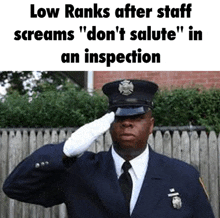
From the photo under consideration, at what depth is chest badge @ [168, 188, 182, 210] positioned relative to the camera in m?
2.23

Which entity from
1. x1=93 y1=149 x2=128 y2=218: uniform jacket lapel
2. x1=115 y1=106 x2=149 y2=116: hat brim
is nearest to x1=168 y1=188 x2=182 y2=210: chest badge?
x1=93 y1=149 x2=128 y2=218: uniform jacket lapel

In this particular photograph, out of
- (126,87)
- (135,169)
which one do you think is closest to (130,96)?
(126,87)

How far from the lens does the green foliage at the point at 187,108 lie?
5.49 m

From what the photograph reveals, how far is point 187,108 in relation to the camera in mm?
5570

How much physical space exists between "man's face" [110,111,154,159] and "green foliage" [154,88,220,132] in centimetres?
340

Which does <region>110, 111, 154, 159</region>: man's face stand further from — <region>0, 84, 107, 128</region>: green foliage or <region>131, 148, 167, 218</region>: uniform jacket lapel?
<region>0, 84, 107, 128</region>: green foliage

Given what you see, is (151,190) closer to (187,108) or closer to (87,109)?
(187,108)

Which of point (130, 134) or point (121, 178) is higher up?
point (130, 134)

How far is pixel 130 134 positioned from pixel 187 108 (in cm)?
360

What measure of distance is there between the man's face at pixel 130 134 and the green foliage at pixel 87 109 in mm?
3398

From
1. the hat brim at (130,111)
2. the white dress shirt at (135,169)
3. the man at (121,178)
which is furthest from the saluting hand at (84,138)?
the white dress shirt at (135,169)

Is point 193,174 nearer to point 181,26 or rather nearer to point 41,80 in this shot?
point 181,26

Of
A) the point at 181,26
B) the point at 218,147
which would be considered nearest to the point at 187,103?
the point at 218,147

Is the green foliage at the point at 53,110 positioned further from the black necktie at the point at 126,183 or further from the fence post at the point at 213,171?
the black necktie at the point at 126,183
